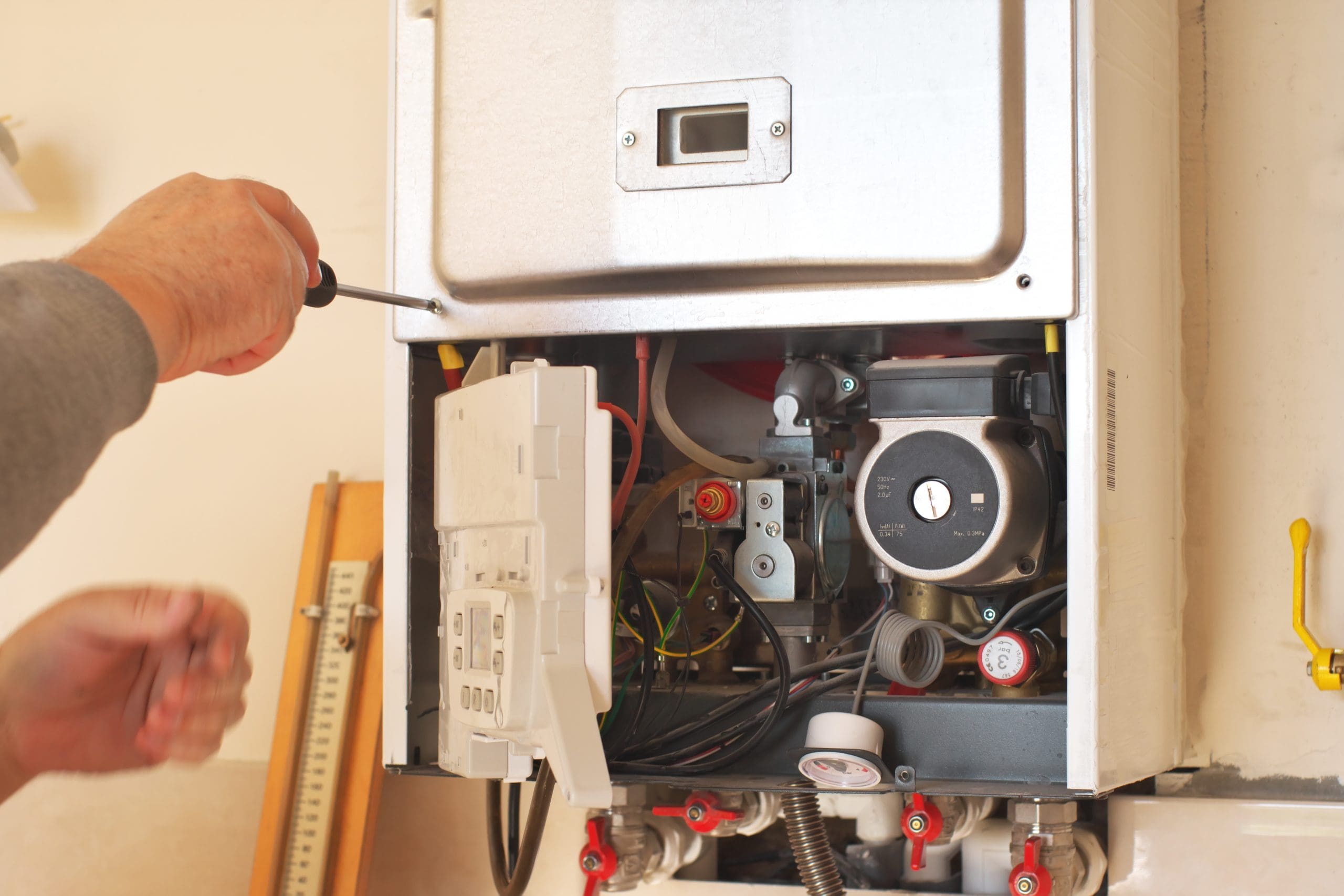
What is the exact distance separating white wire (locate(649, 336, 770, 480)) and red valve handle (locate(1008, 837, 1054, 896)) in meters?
0.41

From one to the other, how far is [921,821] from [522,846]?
1.47 feet

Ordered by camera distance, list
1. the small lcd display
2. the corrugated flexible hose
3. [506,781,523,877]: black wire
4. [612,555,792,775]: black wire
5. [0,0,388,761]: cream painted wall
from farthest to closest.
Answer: [0,0,388,761]: cream painted wall, [506,781,523,877]: black wire, the corrugated flexible hose, [612,555,792,775]: black wire, the small lcd display

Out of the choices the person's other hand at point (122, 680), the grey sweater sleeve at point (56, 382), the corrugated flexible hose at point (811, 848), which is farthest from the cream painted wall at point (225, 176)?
the grey sweater sleeve at point (56, 382)

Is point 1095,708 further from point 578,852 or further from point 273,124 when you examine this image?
point 273,124

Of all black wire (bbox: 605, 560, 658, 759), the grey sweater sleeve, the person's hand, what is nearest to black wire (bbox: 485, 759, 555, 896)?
black wire (bbox: 605, 560, 658, 759)

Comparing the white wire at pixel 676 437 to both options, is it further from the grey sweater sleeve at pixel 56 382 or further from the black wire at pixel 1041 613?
the grey sweater sleeve at pixel 56 382

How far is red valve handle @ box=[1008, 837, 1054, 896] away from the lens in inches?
41.6

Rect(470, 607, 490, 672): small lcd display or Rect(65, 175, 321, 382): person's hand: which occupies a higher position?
Rect(65, 175, 321, 382): person's hand

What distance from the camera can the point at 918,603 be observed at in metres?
1.10

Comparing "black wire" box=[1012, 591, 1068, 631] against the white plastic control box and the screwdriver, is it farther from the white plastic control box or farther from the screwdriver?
the screwdriver

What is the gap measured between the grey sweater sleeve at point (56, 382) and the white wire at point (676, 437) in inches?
18.3

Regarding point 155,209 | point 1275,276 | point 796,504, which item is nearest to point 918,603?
point 796,504

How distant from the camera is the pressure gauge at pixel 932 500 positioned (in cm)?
98


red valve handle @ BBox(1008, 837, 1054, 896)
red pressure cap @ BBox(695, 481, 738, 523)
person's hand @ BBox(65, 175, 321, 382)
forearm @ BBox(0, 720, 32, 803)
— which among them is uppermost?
person's hand @ BBox(65, 175, 321, 382)
